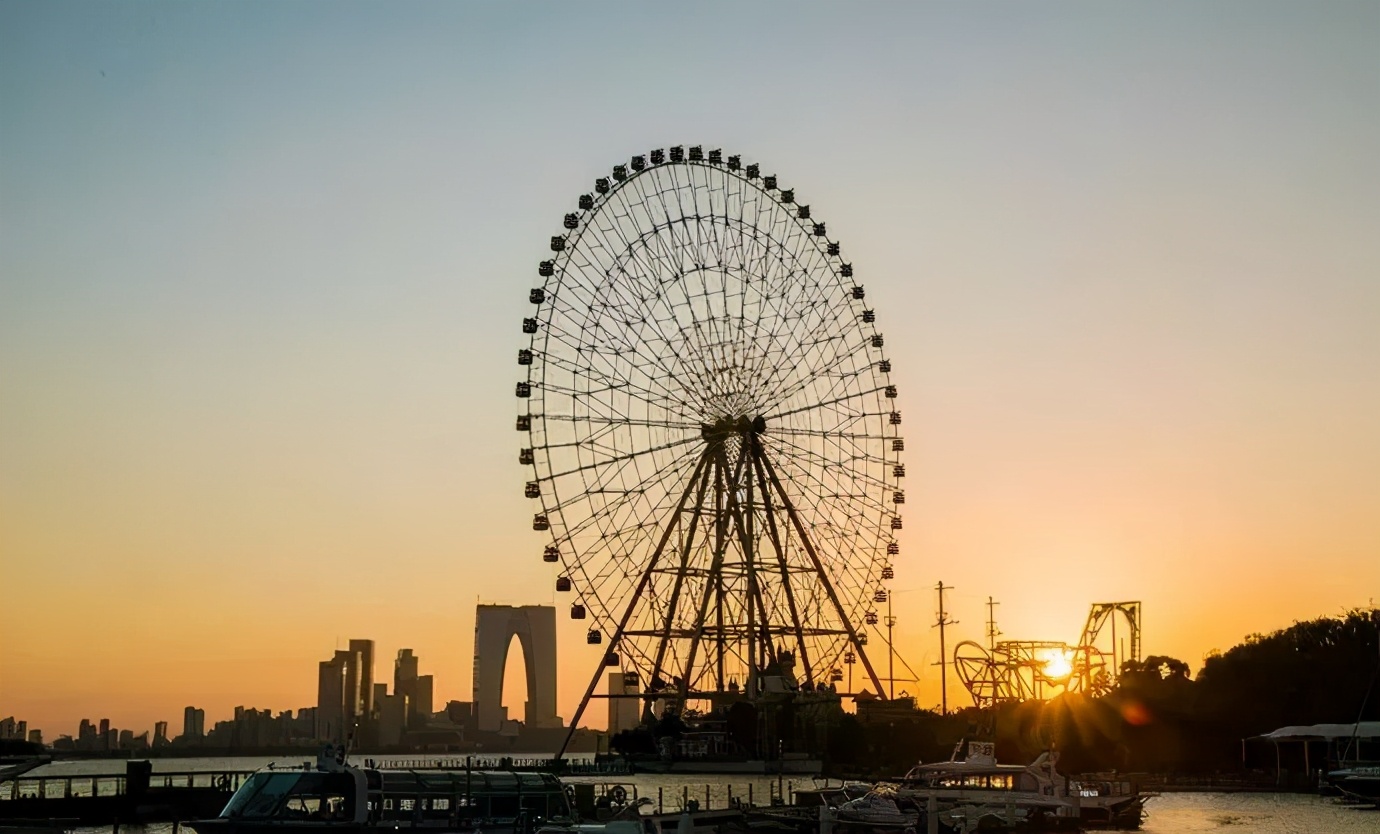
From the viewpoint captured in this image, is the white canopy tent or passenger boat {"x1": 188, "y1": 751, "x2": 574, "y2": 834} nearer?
passenger boat {"x1": 188, "y1": 751, "x2": 574, "y2": 834}

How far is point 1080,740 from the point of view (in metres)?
109

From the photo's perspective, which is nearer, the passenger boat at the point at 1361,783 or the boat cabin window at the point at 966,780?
the boat cabin window at the point at 966,780

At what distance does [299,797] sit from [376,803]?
1820 mm

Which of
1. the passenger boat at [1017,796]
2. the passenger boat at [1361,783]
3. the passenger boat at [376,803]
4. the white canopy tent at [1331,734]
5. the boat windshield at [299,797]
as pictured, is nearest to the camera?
the passenger boat at [376,803]

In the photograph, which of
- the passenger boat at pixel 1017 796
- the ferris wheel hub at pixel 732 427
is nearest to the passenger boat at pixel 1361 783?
the passenger boat at pixel 1017 796

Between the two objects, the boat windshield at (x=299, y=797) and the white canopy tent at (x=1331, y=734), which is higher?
the white canopy tent at (x=1331, y=734)

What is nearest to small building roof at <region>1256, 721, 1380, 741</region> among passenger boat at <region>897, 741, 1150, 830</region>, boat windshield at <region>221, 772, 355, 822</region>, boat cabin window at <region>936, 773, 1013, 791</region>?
passenger boat at <region>897, 741, 1150, 830</region>

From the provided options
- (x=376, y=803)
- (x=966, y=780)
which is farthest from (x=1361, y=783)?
(x=376, y=803)

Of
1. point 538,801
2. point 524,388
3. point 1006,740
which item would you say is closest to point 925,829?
point 538,801

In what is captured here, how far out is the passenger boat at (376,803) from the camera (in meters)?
39.2

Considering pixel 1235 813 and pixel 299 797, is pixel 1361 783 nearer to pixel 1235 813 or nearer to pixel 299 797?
pixel 1235 813

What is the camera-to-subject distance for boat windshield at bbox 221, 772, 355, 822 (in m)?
39.3

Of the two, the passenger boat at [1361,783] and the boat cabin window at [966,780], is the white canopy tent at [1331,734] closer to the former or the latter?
the passenger boat at [1361,783]

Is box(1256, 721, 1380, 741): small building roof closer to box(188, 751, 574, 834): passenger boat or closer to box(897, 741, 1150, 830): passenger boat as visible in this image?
box(897, 741, 1150, 830): passenger boat
